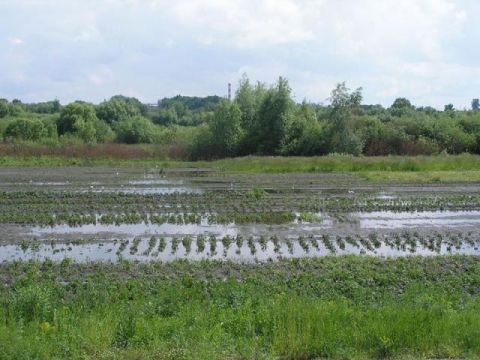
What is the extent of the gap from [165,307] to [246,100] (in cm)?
4776

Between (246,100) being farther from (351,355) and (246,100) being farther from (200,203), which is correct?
(351,355)

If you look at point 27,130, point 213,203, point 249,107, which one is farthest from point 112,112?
point 213,203

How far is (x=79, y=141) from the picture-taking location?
60.7 meters

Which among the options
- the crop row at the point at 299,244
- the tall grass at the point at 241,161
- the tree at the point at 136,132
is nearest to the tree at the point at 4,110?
the tree at the point at 136,132

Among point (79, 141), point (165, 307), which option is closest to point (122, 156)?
point (79, 141)

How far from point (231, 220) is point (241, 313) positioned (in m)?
11.9

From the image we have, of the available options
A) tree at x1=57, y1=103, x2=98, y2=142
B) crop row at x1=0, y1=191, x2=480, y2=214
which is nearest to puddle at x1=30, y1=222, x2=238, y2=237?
crop row at x1=0, y1=191, x2=480, y2=214

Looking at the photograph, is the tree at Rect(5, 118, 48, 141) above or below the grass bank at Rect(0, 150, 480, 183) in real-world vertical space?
above

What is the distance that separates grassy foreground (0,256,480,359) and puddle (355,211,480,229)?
22.9ft

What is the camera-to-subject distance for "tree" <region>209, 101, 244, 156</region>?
5256 cm

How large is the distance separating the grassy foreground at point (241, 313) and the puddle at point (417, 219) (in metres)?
6.98

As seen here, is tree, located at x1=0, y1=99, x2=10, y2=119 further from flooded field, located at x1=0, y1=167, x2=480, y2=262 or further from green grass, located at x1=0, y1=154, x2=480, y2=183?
flooded field, located at x1=0, y1=167, x2=480, y2=262

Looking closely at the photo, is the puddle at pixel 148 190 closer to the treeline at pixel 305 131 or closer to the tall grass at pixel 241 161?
the tall grass at pixel 241 161

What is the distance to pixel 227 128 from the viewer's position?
5266 cm
